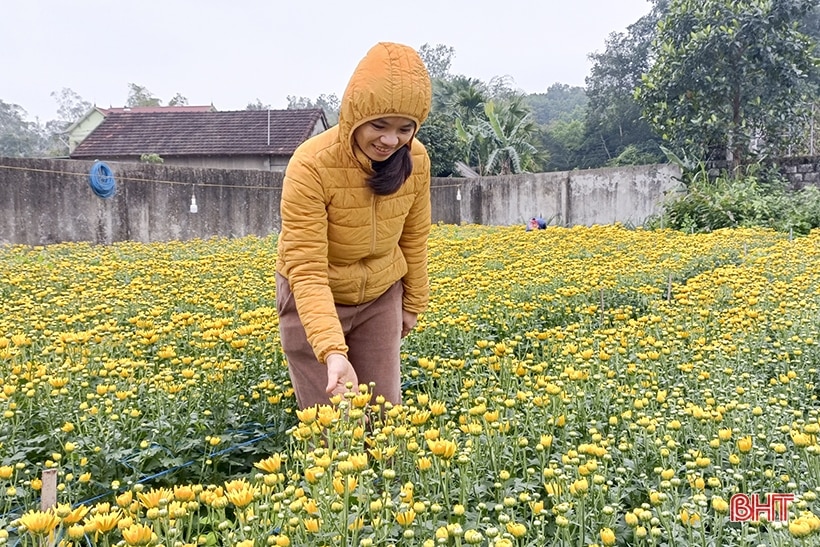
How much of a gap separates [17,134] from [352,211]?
6399cm

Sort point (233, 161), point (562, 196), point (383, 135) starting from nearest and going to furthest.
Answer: point (383, 135), point (562, 196), point (233, 161)

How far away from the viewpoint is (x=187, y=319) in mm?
3434

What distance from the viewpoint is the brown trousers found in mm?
2455

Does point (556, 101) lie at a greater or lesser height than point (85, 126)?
greater

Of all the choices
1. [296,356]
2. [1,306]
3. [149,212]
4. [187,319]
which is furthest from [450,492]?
[149,212]

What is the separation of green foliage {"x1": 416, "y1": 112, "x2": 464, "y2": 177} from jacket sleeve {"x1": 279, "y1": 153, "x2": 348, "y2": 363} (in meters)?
19.0

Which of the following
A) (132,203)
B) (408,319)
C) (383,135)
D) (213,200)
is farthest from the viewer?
(213,200)

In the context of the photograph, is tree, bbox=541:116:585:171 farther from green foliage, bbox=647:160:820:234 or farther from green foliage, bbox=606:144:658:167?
green foliage, bbox=647:160:820:234

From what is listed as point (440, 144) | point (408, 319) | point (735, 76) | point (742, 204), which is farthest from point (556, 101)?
point (408, 319)

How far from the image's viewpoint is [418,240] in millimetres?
2674

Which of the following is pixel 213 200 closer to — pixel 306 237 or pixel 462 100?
pixel 306 237

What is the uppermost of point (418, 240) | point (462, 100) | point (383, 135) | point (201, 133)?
point (462, 100)

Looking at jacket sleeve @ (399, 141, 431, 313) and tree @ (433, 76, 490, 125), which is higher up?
tree @ (433, 76, 490, 125)

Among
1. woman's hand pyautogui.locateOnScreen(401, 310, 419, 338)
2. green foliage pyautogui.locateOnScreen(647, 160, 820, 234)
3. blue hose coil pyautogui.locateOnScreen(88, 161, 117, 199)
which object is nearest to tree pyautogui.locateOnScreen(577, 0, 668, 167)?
green foliage pyautogui.locateOnScreen(647, 160, 820, 234)
